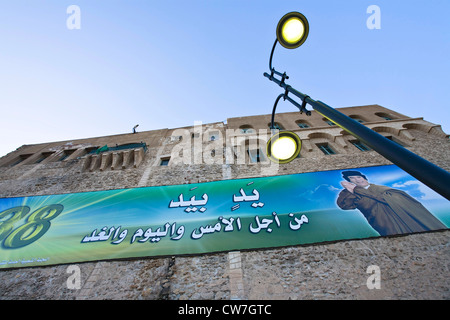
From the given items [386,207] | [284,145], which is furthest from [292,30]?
[386,207]

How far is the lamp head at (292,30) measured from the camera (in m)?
3.17

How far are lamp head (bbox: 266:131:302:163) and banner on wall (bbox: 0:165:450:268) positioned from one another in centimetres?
361

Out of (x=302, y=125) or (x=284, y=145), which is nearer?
(x=284, y=145)

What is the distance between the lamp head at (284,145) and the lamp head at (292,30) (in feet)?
4.69

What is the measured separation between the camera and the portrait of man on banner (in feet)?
20.7

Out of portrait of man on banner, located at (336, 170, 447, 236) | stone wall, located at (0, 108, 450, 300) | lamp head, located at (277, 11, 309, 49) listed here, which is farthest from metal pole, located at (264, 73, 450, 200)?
portrait of man on banner, located at (336, 170, 447, 236)

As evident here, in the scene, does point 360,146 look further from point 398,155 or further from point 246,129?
point 398,155

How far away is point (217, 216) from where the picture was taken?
23.4 ft

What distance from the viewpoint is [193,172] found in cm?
971

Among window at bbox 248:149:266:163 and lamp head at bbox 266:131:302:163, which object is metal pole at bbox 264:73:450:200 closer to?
lamp head at bbox 266:131:302:163

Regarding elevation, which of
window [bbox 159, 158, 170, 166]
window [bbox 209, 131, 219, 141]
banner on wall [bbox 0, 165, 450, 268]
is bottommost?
banner on wall [bbox 0, 165, 450, 268]

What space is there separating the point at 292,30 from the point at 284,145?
1.76 metres

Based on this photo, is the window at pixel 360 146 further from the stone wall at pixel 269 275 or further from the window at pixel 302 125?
the stone wall at pixel 269 275
